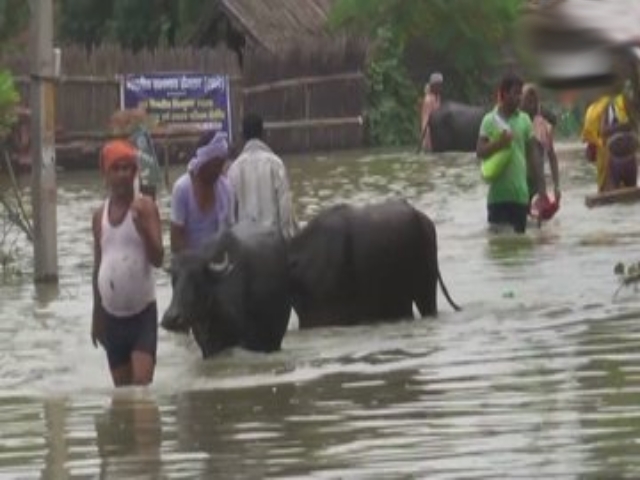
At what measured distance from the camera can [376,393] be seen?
1133 centimetres

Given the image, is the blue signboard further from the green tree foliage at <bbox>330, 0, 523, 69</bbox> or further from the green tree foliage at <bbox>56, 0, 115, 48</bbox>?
the green tree foliage at <bbox>56, 0, 115, 48</bbox>

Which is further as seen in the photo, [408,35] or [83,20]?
[83,20]

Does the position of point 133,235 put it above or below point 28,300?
above

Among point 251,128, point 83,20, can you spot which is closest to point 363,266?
point 251,128

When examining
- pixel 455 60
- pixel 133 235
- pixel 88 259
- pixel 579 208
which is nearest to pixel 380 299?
pixel 133 235

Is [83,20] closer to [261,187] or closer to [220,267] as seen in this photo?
[261,187]

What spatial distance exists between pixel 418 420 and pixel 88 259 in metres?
11.5

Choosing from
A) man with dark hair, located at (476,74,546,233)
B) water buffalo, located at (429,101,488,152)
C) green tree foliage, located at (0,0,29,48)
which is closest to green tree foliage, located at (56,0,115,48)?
water buffalo, located at (429,101,488,152)

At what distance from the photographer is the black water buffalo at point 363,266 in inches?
583

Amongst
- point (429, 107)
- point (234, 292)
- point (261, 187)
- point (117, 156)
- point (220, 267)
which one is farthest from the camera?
point (429, 107)

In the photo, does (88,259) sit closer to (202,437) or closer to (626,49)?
(202,437)

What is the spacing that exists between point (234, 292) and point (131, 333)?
171 cm

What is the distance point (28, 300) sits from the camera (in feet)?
59.1

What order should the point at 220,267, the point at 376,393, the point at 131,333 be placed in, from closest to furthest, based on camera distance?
the point at 376,393 → the point at 131,333 → the point at 220,267
